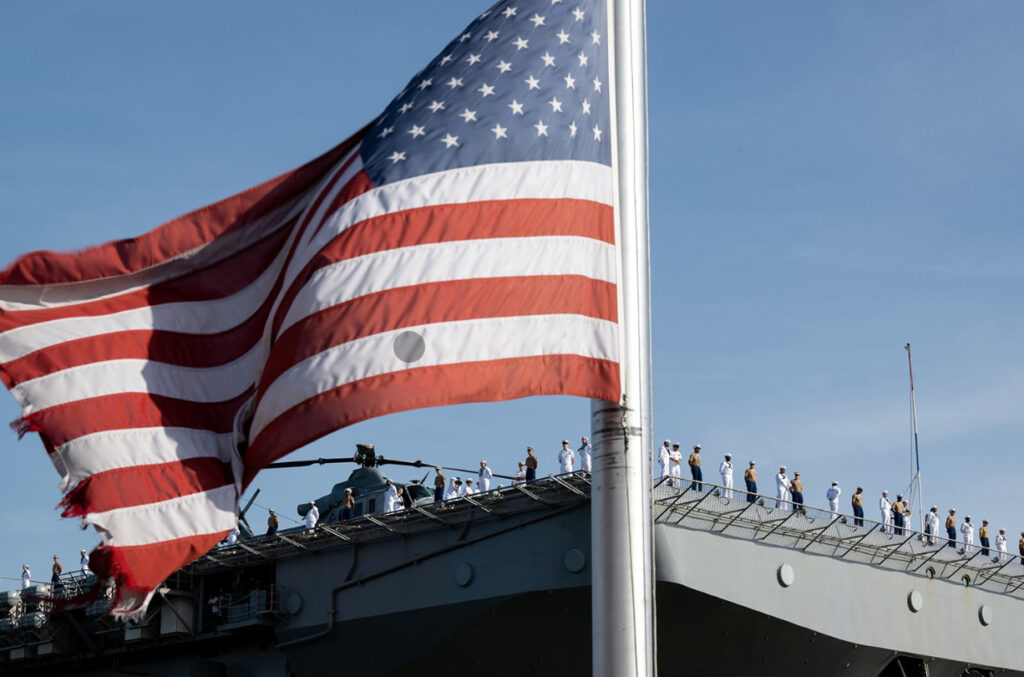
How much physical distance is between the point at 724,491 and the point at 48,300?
19269mm

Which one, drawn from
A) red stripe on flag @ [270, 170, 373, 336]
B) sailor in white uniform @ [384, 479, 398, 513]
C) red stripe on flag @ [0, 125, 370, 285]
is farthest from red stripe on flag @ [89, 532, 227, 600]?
sailor in white uniform @ [384, 479, 398, 513]

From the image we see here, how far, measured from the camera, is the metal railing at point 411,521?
28.8m

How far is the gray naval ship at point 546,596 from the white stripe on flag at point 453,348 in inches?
654

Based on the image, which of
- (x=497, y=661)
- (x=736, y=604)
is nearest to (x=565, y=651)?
(x=497, y=661)

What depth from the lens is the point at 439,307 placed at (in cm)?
1143

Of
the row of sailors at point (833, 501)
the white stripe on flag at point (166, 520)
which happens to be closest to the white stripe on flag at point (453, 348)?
the white stripe on flag at point (166, 520)

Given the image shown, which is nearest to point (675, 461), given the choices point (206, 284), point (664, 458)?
point (664, 458)

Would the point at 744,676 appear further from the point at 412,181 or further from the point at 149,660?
the point at 412,181

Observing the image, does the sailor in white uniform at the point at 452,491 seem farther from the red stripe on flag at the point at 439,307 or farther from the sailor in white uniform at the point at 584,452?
the red stripe on flag at the point at 439,307

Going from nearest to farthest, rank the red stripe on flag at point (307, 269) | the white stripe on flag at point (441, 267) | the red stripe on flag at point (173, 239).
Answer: the white stripe on flag at point (441, 267)
the red stripe on flag at point (307, 269)
the red stripe on flag at point (173, 239)

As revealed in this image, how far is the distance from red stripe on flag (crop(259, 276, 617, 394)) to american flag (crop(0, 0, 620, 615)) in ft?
0.06

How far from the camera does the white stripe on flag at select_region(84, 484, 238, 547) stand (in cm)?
1172

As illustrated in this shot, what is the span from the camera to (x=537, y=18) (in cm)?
1252

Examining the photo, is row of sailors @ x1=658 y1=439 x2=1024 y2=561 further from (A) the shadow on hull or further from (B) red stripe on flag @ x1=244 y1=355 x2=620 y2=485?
(B) red stripe on flag @ x1=244 y1=355 x2=620 y2=485
